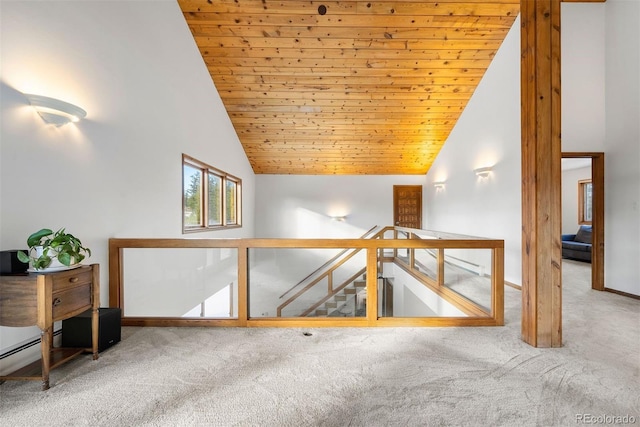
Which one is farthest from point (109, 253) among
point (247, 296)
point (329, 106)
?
point (329, 106)

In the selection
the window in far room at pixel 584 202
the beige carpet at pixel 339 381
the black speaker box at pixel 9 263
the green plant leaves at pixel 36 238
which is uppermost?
the window in far room at pixel 584 202

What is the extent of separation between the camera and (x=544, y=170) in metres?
2.29

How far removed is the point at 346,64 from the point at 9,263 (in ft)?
14.8

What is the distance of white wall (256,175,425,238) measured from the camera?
25.3 ft

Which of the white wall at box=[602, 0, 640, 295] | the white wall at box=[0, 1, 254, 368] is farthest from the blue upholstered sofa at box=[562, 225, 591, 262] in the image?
the white wall at box=[0, 1, 254, 368]

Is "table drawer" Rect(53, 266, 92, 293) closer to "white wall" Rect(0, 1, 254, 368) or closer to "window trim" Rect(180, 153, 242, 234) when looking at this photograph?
"white wall" Rect(0, 1, 254, 368)

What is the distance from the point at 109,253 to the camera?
267cm

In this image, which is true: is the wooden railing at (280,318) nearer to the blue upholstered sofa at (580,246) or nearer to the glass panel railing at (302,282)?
the glass panel railing at (302,282)

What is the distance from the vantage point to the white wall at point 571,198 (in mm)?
8164

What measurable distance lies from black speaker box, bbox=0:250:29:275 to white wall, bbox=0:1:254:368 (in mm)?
115

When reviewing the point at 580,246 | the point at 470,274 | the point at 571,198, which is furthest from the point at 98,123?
the point at 571,198

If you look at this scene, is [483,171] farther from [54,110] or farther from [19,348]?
[19,348]

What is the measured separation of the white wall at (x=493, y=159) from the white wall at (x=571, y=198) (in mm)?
4666

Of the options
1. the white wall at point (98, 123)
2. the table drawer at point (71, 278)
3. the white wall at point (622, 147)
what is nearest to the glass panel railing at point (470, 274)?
the white wall at point (622, 147)
